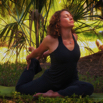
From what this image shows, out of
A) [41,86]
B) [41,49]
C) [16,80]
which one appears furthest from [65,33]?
[16,80]

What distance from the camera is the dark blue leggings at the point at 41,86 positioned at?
2.29 meters

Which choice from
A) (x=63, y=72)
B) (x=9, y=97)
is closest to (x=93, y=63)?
(x=63, y=72)

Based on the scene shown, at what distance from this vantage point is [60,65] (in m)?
2.31

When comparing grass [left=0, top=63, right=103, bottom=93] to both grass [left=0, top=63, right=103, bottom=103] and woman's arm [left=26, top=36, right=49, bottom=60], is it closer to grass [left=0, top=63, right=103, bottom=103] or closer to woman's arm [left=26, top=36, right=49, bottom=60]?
grass [left=0, top=63, right=103, bottom=103]

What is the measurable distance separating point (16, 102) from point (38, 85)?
349mm

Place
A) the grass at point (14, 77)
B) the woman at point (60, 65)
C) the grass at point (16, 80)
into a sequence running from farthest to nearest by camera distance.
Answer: the grass at point (14, 77) → the woman at point (60, 65) → the grass at point (16, 80)

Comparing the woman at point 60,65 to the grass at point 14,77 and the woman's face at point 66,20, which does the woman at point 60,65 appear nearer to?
the woman's face at point 66,20

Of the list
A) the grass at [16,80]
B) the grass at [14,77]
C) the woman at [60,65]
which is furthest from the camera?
the grass at [14,77]

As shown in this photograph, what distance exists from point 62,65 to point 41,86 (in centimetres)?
38

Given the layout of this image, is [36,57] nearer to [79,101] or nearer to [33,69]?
[33,69]

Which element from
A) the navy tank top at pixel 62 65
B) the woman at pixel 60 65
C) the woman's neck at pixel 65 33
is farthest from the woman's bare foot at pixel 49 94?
the woman's neck at pixel 65 33

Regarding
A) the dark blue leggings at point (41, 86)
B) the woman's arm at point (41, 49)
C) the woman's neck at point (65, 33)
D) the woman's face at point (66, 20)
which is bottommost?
the dark blue leggings at point (41, 86)

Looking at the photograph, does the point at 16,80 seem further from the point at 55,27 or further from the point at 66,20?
the point at 66,20

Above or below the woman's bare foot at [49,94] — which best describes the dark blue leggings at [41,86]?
above
